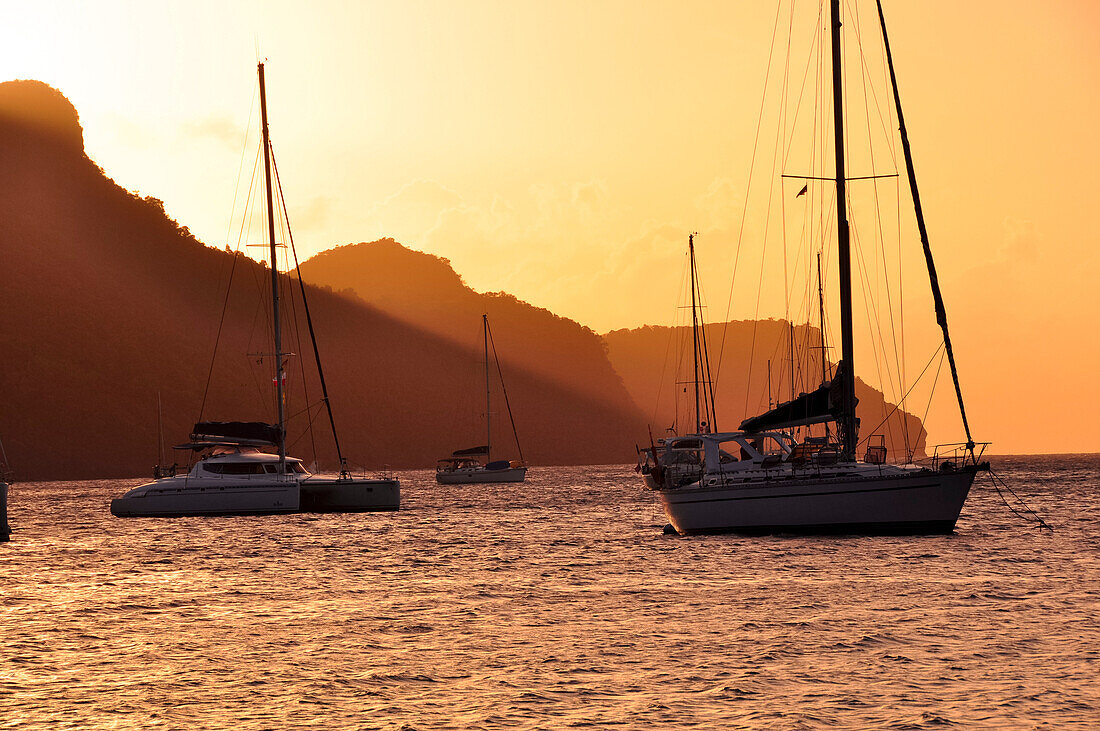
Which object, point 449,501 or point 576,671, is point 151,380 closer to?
point 449,501

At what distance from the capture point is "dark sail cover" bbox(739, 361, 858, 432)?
1420 inches

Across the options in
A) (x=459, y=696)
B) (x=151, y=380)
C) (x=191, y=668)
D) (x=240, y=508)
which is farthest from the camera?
(x=151, y=380)

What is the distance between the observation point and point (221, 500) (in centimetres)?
5059

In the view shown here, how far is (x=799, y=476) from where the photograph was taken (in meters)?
34.7

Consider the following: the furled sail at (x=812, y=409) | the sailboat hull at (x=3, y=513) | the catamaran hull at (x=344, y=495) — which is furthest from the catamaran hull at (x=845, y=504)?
the sailboat hull at (x=3, y=513)

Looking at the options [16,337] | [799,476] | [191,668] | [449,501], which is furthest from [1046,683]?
[16,337]

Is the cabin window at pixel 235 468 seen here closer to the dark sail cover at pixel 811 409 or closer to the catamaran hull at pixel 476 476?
the dark sail cover at pixel 811 409

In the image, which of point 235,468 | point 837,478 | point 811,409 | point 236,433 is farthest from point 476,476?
point 837,478

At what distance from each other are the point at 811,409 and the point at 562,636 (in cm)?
1782

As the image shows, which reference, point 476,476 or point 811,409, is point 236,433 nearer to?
point 811,409

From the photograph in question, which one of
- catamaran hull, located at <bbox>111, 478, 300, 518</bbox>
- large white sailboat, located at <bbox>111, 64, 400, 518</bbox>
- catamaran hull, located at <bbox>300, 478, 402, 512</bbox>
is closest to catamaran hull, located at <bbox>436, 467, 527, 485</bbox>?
large white sailboat, located at <bbox>111, 64, 400, 518</bbox>

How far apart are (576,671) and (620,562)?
17.5 meters

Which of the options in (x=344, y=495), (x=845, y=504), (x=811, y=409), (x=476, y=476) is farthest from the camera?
(x=476, y=476)

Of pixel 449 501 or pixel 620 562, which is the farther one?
pixel 449 501
